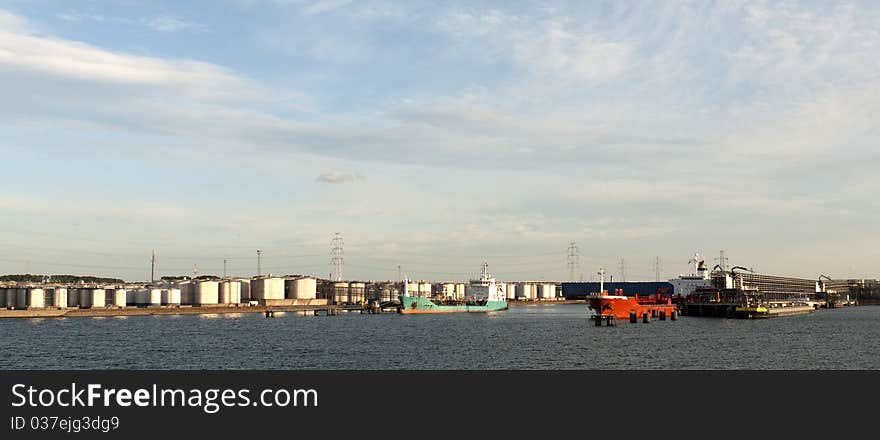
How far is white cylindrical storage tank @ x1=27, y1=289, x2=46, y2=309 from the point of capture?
181000 mm

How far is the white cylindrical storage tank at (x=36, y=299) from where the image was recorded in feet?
594

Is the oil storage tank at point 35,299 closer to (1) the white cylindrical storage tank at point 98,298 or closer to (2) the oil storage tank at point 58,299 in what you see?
(2) the oil storage tank at point 58,299

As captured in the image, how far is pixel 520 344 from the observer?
305 feet

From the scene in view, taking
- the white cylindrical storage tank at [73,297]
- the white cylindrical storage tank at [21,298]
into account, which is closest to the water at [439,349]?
the white cylindrical storage tank at [21,298]

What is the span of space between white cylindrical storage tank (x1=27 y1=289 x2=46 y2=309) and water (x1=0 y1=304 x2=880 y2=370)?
205 feet

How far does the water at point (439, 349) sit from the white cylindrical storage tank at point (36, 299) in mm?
62426
